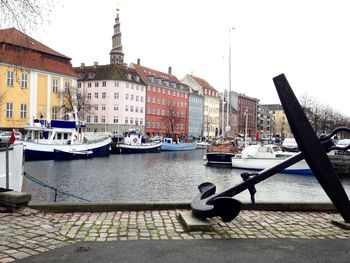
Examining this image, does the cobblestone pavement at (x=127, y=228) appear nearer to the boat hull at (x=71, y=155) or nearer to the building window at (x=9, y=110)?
the boat hull at (x=71, y=155)

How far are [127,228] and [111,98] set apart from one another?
8820 centimetres

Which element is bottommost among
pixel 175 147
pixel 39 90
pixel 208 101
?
pixel 175 147

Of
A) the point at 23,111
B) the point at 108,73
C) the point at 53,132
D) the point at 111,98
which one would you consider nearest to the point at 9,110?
the point at 23,111

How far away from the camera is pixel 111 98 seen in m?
93.1

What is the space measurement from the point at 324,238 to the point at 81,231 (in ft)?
11.7

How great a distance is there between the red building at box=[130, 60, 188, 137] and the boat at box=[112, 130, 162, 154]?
33.1m

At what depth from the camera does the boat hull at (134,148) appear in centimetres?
6093

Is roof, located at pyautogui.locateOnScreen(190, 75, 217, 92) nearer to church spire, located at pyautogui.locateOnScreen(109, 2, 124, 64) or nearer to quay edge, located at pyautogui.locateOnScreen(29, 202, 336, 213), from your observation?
church spire, located at pyautogui.locateOnScreen(109, 2, 124, 64)

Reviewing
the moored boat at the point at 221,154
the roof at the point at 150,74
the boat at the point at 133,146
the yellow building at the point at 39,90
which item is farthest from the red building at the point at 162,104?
the moored boat at the point at 221,154

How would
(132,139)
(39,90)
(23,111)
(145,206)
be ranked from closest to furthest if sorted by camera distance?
(145,206)
(23,111)
(39,90)
(132,139)

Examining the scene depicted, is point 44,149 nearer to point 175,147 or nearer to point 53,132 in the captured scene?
point 53,132

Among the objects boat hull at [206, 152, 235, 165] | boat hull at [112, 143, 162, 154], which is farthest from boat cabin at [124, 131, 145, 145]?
boat hull at [206, 152, 235, 165]

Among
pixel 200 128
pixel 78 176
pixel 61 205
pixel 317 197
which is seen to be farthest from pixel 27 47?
pixel 200 128

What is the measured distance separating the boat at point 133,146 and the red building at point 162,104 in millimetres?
33050
